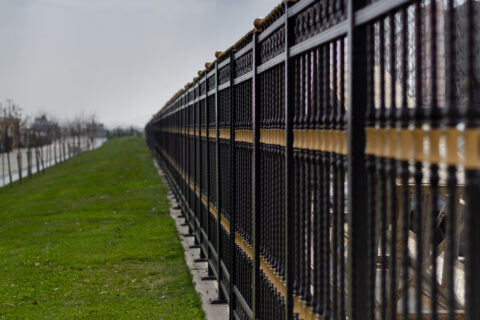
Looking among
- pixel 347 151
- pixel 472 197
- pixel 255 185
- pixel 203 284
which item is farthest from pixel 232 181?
pixel 472 197

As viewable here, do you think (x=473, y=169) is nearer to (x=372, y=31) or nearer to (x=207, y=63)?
(x=372, y=31)

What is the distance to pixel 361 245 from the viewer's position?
2205 mm

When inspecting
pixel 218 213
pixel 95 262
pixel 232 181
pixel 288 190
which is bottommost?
pixel 95 262

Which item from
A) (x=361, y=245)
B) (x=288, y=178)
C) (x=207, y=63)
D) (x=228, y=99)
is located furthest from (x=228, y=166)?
(x=361, y=245)

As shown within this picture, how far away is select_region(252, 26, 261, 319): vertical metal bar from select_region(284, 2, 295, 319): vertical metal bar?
0.86 m

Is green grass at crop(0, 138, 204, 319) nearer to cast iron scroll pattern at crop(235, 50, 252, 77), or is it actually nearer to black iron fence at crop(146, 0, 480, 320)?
black iron fence at crop(146, 0, 480, 320)

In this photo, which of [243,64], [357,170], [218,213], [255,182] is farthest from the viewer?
[218,213]

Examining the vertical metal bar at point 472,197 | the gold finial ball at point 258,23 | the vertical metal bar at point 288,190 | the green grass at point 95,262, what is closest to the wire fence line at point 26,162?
the green grass at point 95,262

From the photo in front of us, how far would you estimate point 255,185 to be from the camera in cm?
405

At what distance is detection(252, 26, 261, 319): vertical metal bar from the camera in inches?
157

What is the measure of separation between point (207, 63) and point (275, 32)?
3.49 m

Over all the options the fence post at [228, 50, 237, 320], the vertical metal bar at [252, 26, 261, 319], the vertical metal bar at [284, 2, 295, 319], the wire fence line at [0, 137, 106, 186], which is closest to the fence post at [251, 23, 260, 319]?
the vertical metal bar at [252, 26, 261, 319]

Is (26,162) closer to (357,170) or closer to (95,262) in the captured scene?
(95,262)

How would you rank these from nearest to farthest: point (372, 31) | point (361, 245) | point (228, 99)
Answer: point (372, 31) < point (361, 245) < point (228, 99)
